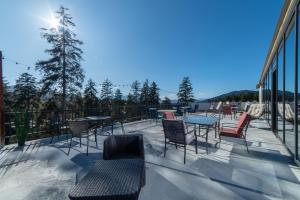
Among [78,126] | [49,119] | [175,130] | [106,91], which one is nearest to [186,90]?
[106,91]

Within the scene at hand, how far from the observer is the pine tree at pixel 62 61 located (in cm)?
1574

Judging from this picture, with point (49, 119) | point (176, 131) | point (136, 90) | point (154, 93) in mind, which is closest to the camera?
point (176, 131)

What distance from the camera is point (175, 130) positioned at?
11.1ft

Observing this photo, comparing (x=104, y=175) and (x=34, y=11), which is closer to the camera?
(x=104, y=175)

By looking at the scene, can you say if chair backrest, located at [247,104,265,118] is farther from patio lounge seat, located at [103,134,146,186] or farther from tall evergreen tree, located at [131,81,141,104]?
tall evergreen tree, located at [131,81,141,104]

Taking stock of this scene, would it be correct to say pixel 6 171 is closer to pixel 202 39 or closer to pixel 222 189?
pixel 222 189

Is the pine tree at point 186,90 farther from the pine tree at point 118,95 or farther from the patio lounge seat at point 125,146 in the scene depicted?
the patio lounge seat at point 125,146

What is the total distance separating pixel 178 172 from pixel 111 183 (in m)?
1.72

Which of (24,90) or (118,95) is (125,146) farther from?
(118,95)

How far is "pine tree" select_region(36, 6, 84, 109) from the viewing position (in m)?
15.7

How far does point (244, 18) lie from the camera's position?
9000 mm

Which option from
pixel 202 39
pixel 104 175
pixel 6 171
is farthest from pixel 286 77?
pixel 202 39

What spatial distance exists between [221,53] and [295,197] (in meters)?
14.5

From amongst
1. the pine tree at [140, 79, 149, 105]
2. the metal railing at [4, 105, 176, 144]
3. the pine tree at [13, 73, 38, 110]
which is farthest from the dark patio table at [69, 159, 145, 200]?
the pine tree at [140, 79, 149, 105]
